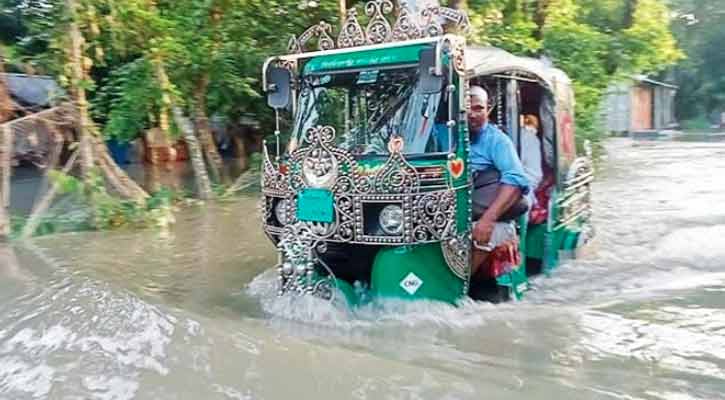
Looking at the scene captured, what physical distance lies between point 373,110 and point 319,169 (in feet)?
2.42

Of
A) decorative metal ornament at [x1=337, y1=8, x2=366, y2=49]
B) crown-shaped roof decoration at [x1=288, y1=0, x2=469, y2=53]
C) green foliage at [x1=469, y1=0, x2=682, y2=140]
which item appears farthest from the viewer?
green foliage at [x1=469, y1=0, x2=682, y2=140]

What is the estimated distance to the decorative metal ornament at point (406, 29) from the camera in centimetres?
622

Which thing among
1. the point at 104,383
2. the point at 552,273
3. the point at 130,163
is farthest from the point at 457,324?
the point at 130,163

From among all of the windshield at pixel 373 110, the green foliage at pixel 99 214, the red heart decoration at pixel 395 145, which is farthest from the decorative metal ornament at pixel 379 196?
the green foliage at pixel 99 214

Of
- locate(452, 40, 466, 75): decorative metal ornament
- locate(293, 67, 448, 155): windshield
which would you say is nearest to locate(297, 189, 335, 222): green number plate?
locate(293, 67, 448, 155): windshield

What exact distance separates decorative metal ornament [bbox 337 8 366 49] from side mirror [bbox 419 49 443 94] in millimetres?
894

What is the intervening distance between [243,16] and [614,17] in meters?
12.7

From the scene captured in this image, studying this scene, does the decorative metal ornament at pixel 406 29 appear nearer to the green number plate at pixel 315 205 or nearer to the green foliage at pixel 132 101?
A: the green number plate at pixel 315 205

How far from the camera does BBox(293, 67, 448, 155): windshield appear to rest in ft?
19.9

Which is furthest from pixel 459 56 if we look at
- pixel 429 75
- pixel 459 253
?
pixel 459 253

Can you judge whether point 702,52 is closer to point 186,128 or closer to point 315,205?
point 186,128

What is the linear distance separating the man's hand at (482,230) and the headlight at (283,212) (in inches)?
56.5

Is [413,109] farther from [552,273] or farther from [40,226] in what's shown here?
[40,226]

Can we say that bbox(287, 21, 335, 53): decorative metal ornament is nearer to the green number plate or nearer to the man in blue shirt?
the man in blue shirt
